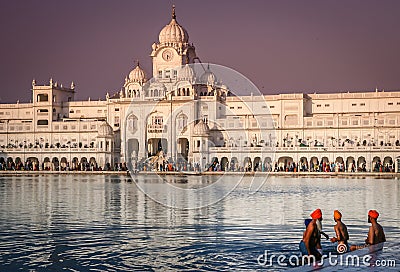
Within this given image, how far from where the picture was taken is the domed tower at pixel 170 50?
75625 millimetres

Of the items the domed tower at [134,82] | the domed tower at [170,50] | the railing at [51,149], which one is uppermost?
the domed tower at [170,50]

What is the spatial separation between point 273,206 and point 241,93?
1926 inches

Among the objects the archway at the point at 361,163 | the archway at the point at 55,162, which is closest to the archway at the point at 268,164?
the archway at the point at 361,163

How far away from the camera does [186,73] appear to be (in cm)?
7419

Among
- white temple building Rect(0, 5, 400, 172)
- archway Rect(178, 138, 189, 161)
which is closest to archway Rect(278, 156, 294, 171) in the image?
white temple building Rect(0, 5, 400, 172)

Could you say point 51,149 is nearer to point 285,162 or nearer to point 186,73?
point 186,73

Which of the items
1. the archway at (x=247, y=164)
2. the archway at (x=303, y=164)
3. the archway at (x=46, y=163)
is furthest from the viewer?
the archway at (x=46, y=163)

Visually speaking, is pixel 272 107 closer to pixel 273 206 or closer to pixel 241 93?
pixel 241 93

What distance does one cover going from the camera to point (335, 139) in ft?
221

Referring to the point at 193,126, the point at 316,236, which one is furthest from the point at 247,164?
the point at 316,236

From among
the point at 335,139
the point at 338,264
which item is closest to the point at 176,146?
the point at 335,139

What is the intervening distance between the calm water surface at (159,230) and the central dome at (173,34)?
44.7 m

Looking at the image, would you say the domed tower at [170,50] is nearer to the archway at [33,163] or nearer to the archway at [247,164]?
the archway at [247,164]

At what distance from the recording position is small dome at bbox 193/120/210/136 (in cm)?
6662
